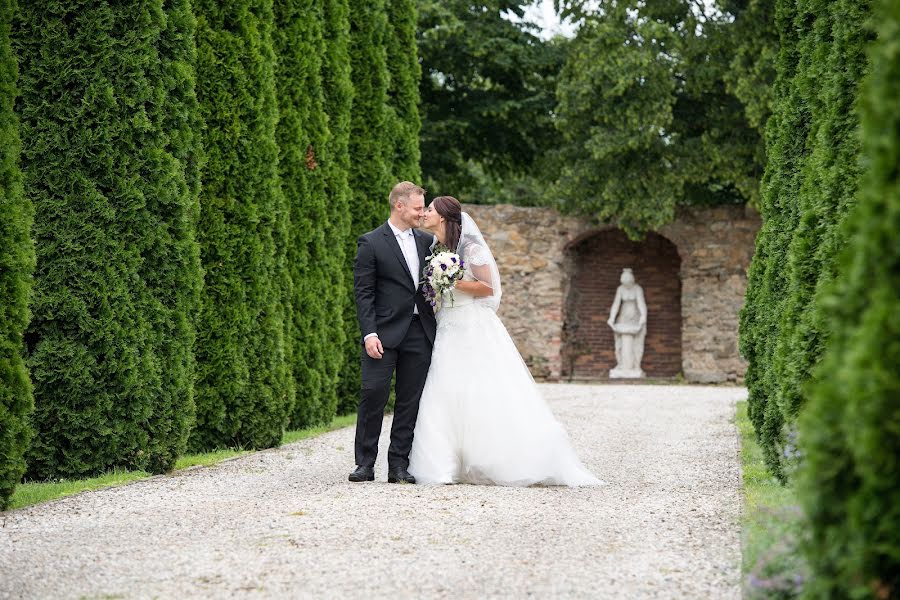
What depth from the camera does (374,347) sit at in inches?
264

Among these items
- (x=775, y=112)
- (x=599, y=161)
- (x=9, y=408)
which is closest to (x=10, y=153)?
(x=9, y=408)

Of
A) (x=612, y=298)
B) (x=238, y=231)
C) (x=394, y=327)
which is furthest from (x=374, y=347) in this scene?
(x=612, y=298)

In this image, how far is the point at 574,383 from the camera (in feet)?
65.5

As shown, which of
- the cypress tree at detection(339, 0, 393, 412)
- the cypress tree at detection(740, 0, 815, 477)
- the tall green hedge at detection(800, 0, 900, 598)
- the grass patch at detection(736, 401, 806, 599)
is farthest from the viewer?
the cypress tree at detection(339, 0, 393, 412)

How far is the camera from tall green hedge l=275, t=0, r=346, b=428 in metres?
10.1

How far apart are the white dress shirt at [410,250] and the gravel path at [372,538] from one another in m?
1.39

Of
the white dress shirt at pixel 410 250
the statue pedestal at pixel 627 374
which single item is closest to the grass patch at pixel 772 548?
the white dress shirt at pixel 410 250

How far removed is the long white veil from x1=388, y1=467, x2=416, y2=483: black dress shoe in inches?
47.0

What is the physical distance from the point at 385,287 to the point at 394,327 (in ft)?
0.87

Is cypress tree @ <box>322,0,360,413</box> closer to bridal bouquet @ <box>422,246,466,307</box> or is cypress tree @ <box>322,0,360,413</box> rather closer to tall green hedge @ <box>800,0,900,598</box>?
bridal bouquet @ <box>422,246,466,307</box>

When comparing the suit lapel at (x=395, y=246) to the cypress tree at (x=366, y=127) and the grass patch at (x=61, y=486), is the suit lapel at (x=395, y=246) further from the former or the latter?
the cypress tree at (x=366, y=127)

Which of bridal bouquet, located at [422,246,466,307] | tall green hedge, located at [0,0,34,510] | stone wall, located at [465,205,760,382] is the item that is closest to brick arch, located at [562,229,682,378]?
stone wall, located at [465,205,760,382]

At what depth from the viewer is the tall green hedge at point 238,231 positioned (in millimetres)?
8602

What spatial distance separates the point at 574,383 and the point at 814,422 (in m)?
17.4
